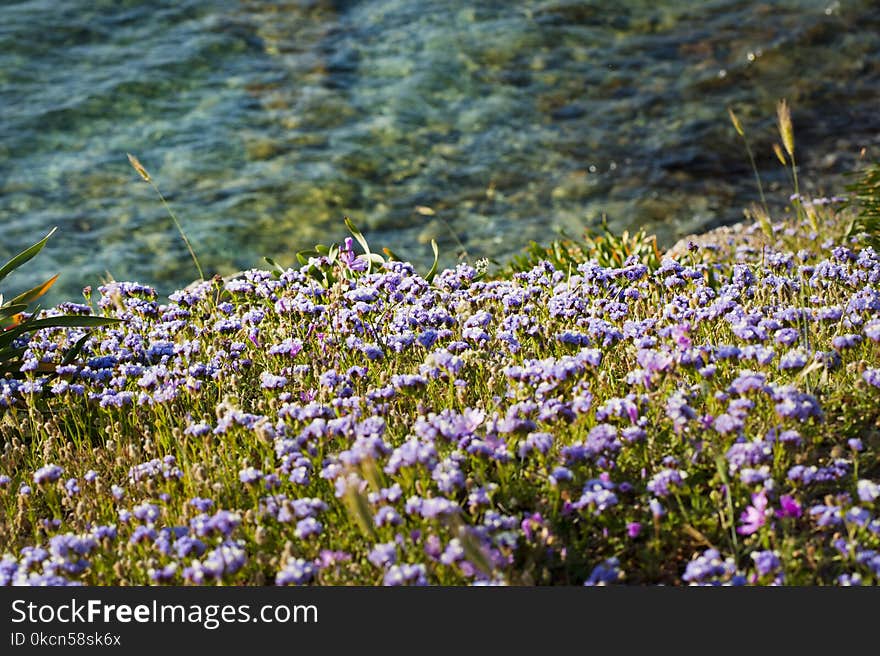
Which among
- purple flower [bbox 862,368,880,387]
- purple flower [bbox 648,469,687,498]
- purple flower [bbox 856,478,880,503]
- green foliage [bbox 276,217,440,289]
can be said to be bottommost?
green foliage [bbox 276,217,440,289]

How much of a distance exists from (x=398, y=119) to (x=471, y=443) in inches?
416

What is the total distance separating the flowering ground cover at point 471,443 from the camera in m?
3.42

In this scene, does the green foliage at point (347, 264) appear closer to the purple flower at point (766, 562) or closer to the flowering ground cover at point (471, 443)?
the flowering ground cover at point (471, 443)

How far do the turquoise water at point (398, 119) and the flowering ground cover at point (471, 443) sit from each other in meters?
6.28

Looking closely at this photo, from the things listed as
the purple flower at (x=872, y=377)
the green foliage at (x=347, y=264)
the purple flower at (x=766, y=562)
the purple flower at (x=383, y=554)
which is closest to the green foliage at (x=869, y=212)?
the green foliage at (x=347, y=264)

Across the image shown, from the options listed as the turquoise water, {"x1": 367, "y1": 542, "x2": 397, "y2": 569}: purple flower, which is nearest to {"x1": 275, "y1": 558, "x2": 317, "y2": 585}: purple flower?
{"x1": 367, "y1": 542, "x2": 397, "y2": 569}: purple flower

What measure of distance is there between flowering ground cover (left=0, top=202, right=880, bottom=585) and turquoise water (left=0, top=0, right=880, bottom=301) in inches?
247

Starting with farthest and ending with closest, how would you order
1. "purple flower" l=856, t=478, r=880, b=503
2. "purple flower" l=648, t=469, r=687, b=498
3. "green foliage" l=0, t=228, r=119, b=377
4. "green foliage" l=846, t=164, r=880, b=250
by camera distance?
"green foliage" l=846, t=164, r=880, b=250, "green foliage" l=0, t=228, r=119, b=377, "purple flower" l=648, t=469, r=687, b=498, "purple flower" l=856, t=478, r=880, b=503

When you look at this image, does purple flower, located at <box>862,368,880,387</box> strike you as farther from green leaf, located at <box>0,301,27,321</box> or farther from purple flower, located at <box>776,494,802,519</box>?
green leaf, located at <box>0,301,27,321</box>

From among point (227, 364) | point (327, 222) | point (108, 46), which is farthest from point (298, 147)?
point (227, 364)

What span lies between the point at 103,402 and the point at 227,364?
2.38ft

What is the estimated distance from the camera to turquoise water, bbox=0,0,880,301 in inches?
475

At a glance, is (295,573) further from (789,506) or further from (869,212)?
(869,212)

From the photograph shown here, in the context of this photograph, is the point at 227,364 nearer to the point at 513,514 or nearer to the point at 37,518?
the point at 37,518
